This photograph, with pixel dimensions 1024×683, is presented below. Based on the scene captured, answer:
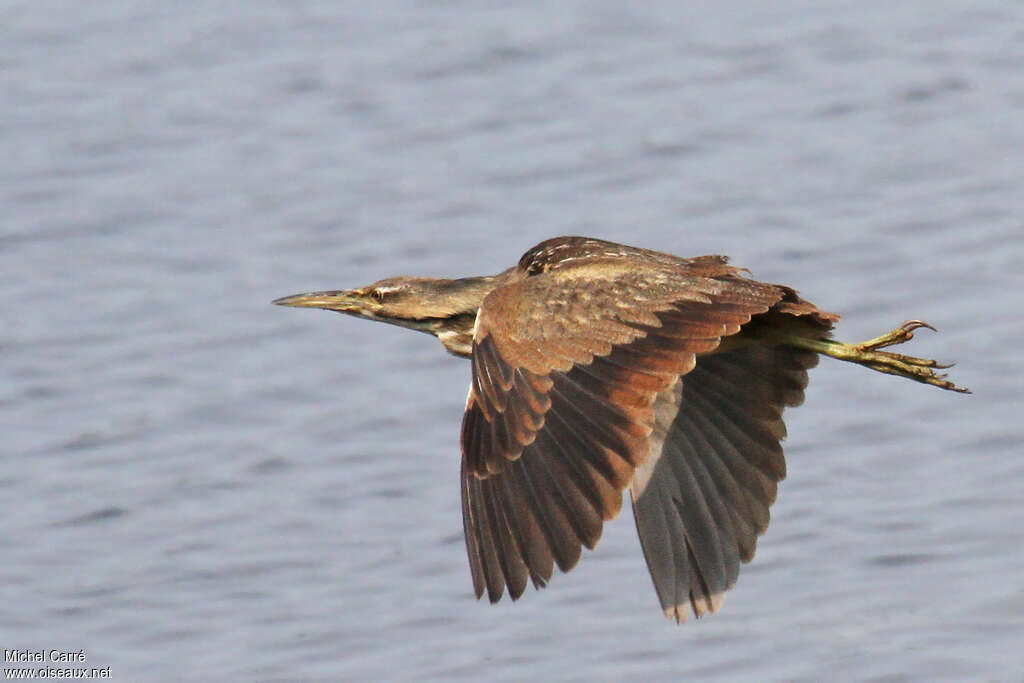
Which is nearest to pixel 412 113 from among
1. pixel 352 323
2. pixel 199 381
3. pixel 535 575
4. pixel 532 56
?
pixel 532 56

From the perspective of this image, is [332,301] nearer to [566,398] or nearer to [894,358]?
[566,398]

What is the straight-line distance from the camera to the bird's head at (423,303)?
360 inches

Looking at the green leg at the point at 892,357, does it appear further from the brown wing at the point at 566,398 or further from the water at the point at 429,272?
the water at the point at 429,272

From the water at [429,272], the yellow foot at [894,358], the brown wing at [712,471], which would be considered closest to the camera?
the brown wing at [712,471]

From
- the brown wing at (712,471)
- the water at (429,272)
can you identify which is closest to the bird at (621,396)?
the brown wing at (712,471)

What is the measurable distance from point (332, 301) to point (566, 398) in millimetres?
2047

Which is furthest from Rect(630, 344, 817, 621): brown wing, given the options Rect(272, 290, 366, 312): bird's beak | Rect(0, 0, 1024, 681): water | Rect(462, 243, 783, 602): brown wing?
Rect(272, 290, 366, 312): bird's beak

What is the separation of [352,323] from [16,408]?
184cm

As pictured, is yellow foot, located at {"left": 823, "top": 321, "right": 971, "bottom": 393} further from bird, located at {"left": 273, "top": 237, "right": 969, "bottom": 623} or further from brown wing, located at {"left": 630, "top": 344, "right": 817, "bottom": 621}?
brown wing, located at {"left": 630, "top": 344, "right": 817, "bottom": 621}

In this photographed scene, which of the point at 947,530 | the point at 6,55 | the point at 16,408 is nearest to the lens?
the point at 947,530

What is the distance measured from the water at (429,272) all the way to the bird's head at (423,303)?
1304 mm

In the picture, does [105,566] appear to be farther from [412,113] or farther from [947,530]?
[412,113]

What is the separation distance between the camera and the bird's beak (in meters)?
9.41

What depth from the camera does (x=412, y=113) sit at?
1440 cm
